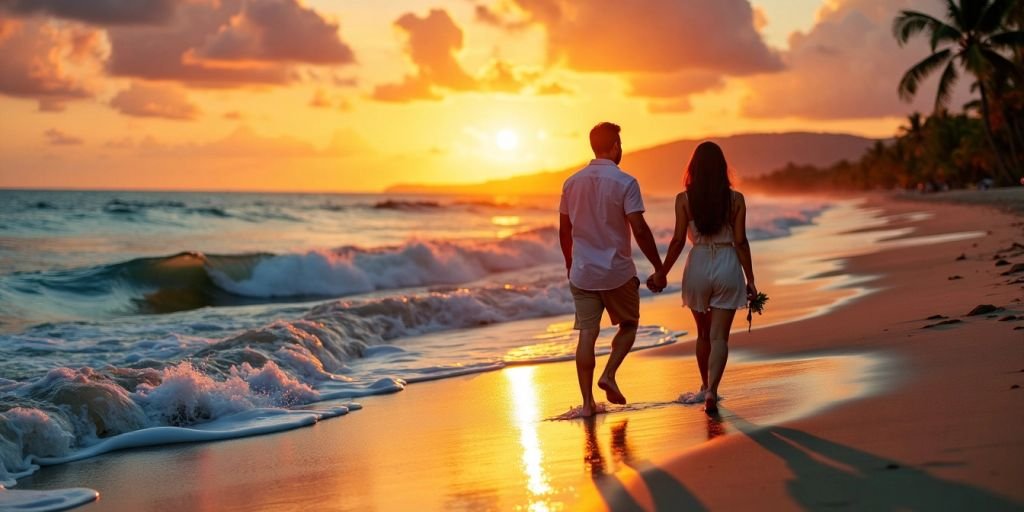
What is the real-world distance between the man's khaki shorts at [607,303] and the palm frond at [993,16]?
38904mm

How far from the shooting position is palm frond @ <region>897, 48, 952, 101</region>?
41.3m

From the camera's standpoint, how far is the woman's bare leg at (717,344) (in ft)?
21.6

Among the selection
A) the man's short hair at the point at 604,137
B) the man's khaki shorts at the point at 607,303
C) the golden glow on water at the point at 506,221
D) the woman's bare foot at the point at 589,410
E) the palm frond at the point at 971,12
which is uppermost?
the palm frond at the point at 971,12

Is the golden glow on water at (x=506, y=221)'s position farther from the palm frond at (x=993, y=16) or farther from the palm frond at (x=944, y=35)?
the palm frond at (x=993, y=16)

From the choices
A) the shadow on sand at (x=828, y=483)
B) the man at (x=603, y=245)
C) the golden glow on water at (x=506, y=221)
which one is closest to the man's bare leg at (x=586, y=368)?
the man at (x=603, y=245)

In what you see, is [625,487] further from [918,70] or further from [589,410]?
[918,70]

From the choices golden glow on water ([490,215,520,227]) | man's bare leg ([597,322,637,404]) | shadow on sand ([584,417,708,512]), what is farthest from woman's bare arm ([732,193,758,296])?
golden glow on water ([490,215,520,227])

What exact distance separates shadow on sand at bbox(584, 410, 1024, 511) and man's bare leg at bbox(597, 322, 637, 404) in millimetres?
1256

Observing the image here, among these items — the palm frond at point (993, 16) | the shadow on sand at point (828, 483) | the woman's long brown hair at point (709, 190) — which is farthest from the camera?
the palm frond at point (993, 16)

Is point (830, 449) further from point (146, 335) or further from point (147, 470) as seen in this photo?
point (146, 335)

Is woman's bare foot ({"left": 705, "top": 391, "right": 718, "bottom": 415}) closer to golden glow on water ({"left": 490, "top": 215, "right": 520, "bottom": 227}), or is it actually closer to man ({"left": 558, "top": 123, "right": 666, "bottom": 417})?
man ({"left": 558, "top": 123, "right": 666, "bottom": 417})

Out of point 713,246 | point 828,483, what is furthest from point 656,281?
point 828,483

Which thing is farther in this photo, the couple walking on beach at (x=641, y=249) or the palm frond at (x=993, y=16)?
the palm frond at (x=993, y=16)

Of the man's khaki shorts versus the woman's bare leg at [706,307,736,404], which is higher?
the man's khaki shorts
